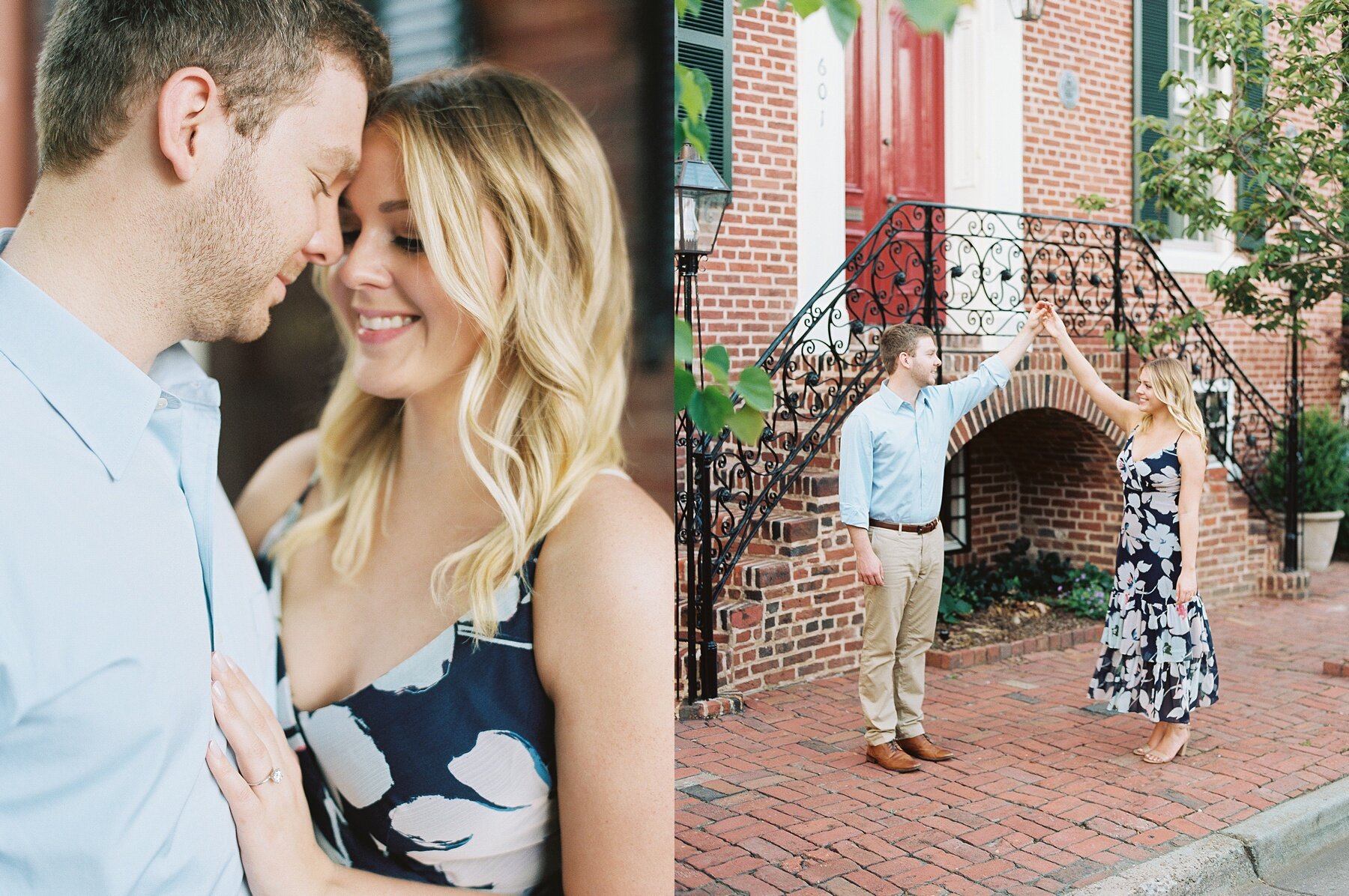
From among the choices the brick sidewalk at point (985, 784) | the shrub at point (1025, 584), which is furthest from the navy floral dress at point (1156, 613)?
the shrub at point (1025, 584)

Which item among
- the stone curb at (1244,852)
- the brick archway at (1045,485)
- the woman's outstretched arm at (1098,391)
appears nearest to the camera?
the stone curb at (1244,852)

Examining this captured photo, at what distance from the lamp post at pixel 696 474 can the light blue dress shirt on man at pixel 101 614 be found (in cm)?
458

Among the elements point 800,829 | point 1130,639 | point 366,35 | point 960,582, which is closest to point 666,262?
point 366,35

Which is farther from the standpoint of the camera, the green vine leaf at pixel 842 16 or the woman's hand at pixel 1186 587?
the woman's hand at pixel 1186 587

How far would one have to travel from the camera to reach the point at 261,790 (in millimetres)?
1314

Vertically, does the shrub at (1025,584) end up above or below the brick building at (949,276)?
below

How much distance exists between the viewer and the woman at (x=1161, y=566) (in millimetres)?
5496

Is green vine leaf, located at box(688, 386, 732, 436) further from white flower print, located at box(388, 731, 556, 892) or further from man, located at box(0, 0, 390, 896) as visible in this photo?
man, located at box(0, 0, 390, 896)

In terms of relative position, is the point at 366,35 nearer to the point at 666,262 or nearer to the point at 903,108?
the point at 666,262

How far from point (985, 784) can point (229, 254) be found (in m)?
4.85

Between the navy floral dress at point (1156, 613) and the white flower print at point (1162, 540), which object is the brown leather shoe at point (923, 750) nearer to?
the navy floral dress at point (1156, 613)

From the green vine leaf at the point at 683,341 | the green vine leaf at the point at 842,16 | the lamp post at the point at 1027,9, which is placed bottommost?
the green vine leaf at the point at 683,341

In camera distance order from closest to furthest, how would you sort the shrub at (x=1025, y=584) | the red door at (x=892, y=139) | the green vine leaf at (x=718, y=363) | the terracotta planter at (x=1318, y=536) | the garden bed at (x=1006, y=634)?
the green vine leaf at (x=718, y=363), the garden bed at (x=1006, y=634), the shrub at (x=1025, y=584), the red door at (x=892, y=139), the terracotta planter at (x=1318, y=536)

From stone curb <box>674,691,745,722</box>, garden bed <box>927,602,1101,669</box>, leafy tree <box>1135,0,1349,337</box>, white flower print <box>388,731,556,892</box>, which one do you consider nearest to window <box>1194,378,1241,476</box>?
leafy tree <box>1135,0,1349,337</box>
